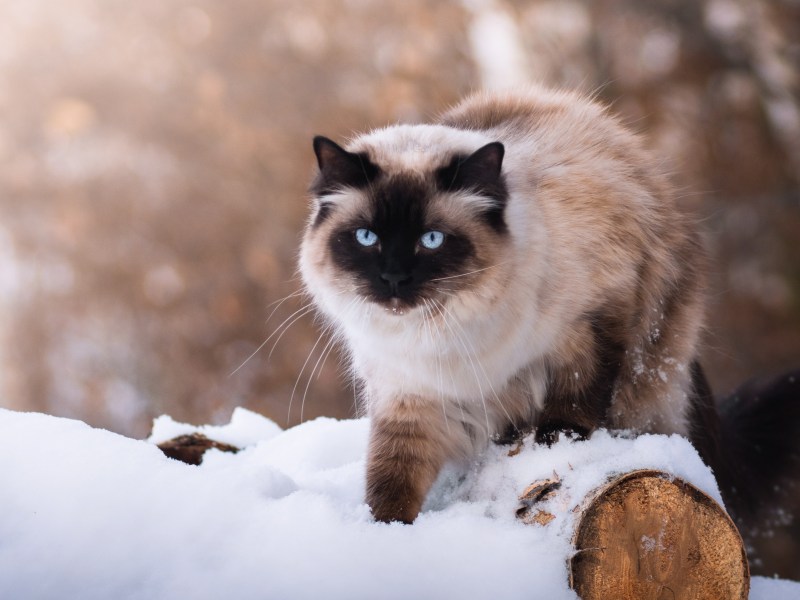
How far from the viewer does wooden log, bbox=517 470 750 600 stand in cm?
202

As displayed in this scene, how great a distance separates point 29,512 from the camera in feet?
6.57

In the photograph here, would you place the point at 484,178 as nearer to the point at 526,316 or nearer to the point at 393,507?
the point at 526,316

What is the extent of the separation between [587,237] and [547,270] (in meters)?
0.22

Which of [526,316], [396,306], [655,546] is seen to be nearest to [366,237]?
[396,306]

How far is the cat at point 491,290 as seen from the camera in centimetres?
252

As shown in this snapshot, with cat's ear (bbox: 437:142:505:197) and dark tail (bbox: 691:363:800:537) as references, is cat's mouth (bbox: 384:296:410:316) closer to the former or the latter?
cat's ear (bbox: 437:142:505:197)

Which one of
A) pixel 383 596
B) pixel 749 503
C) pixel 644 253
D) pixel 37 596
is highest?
pixel 644 253

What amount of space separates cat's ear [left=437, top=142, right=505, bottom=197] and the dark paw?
83cm

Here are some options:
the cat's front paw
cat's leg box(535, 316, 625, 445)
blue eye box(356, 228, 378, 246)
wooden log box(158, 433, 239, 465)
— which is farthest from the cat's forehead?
wooden log box(158, 433, 239, 465)

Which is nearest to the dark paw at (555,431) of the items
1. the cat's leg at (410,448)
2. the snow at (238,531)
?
the snow at (238,531)

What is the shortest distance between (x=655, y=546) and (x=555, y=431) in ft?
2.15

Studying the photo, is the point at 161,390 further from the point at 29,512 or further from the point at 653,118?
the point at 29,512

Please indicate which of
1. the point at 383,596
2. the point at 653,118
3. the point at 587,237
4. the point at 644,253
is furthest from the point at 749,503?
the point at 653,118

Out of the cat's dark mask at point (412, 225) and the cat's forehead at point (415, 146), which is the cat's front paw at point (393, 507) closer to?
the cat's dark mask at point (412, 225)
